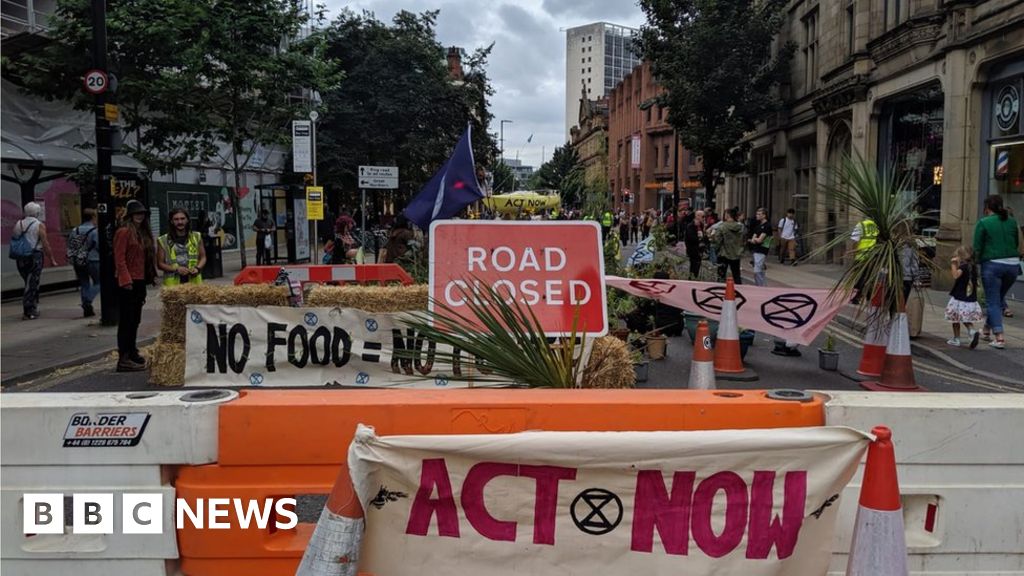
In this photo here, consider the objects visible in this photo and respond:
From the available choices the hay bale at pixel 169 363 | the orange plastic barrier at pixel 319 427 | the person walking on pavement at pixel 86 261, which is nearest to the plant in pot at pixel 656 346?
the hay bale at pixel 169 363

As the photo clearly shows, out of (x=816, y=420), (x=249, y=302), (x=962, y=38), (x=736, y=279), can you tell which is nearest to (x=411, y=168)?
(x=736, y=279)

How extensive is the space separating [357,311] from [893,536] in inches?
234

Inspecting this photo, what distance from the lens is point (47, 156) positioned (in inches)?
634

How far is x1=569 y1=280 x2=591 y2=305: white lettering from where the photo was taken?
5.09 metres

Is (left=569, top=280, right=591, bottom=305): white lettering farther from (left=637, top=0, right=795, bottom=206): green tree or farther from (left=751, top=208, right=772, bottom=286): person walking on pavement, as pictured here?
(left=637, top=0, right=795, bottom=206): green tree

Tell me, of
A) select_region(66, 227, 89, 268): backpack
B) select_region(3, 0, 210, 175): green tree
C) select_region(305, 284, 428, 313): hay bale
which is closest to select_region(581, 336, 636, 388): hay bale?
select_region(305, 284, 428, 313): hay bale

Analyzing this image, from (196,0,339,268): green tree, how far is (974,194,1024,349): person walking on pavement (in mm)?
14503

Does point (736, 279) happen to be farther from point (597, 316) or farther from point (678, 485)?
point (678, 485)

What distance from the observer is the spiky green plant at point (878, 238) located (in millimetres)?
7598

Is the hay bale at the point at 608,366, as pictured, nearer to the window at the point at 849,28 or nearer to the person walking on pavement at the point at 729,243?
the person walking on pavement at the point at 729,243

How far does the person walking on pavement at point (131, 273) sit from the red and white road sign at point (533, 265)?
4.78 metres

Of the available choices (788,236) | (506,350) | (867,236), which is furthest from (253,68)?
(506,350)

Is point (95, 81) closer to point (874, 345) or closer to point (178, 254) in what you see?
point (178, 254)

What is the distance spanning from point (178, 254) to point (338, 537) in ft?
25.7
